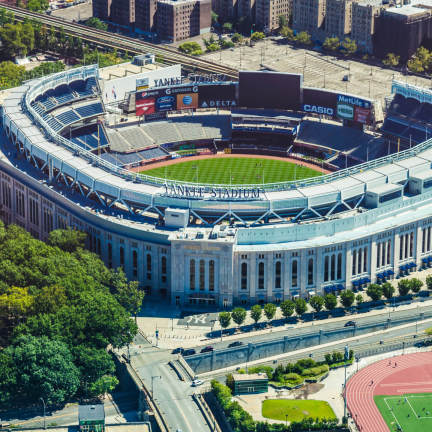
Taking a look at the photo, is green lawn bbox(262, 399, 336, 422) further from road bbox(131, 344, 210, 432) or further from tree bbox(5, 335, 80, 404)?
tree bbox(5, 335, 80, 404)

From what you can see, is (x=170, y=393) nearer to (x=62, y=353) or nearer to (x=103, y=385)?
(x=103, y=385)

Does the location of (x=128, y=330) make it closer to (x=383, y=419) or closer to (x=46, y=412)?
(x=46, y=412)

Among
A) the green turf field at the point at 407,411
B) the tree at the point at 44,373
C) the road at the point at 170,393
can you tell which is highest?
the tree at the point at 44,373

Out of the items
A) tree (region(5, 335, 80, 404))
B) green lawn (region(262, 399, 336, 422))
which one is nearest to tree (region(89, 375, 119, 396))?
tree (region(5, 335, 80, 404))

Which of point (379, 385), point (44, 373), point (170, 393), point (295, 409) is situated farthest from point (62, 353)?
point (379, 385)

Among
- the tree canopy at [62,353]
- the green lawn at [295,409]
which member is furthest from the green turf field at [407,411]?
the tree canopy at [62,353]

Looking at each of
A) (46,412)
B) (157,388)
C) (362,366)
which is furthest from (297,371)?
(46,412)

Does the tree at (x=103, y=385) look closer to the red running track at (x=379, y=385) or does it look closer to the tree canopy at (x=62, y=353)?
the tree canopy at (x=62, y=353)
